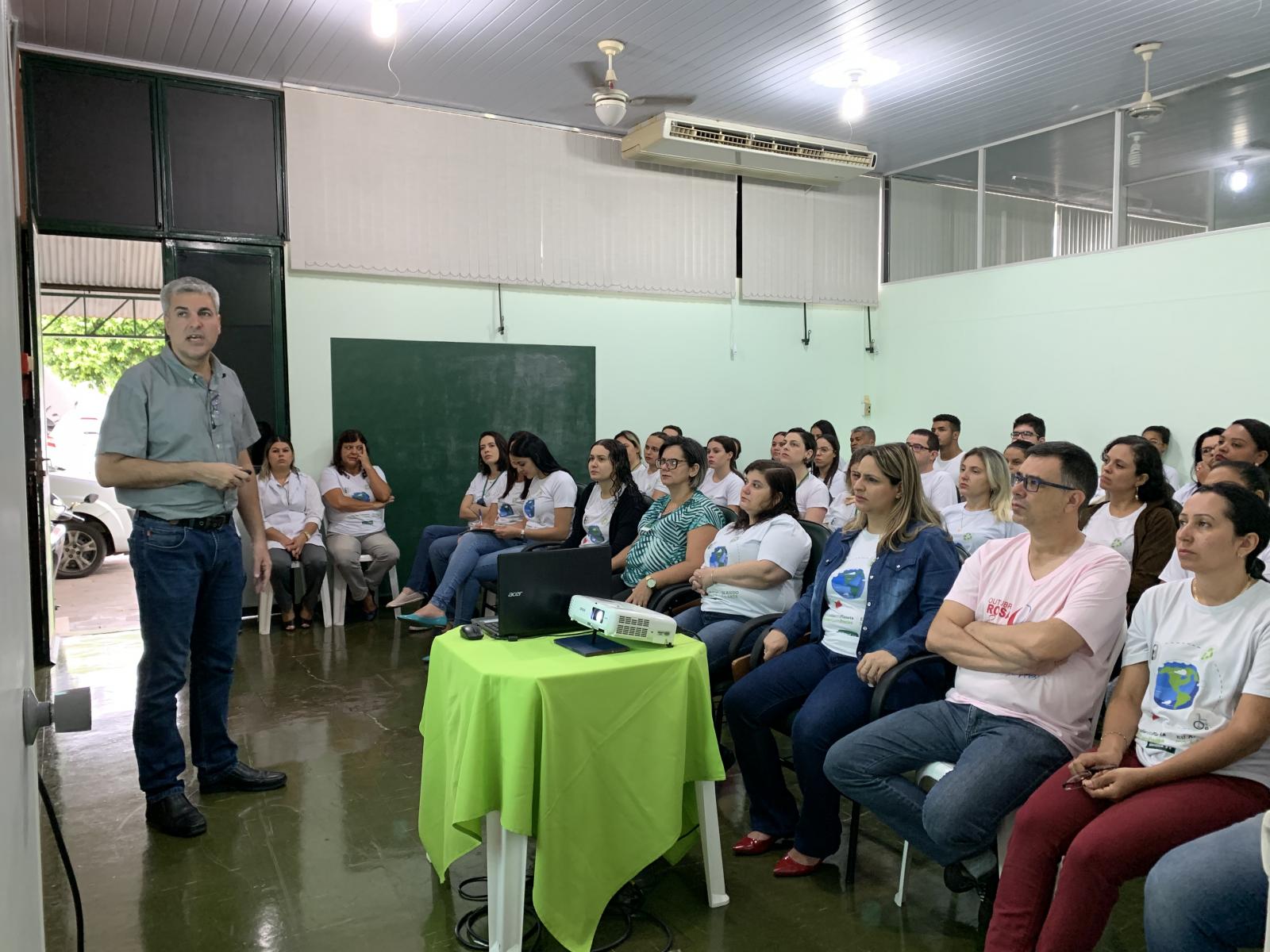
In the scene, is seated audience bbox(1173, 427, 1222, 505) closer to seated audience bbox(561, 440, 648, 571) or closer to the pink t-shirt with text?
the pink t-shirt with text

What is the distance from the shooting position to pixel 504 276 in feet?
21.9

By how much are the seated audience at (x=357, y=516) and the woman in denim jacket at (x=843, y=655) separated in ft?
11.8

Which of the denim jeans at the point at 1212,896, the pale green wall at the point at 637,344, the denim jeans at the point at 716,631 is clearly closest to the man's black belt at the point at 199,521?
the denim jeans at the point at 716,631

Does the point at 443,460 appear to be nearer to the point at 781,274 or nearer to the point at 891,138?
the point at 781,274

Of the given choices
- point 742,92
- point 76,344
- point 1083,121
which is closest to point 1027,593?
point 742,92

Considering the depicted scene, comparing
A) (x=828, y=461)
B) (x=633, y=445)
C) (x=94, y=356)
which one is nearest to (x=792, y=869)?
(x=633, y=445)

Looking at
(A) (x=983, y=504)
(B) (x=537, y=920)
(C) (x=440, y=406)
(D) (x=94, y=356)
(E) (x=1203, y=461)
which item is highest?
(D) (x=94, y=356)

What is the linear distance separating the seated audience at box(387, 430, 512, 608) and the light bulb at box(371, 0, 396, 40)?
257 cm

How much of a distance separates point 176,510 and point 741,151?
5153 mm

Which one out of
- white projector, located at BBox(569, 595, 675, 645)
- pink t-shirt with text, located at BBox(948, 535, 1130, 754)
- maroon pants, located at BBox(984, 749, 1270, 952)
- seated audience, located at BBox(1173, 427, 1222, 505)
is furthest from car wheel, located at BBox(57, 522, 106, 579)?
seated audience, located at BBox(1173, 427, 1222, 505)

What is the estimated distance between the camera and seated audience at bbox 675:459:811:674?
342 centimetres

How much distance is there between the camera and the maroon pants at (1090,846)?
76.2 inches

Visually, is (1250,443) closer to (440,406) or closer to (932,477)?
(932,477)

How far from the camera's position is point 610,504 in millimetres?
4922
